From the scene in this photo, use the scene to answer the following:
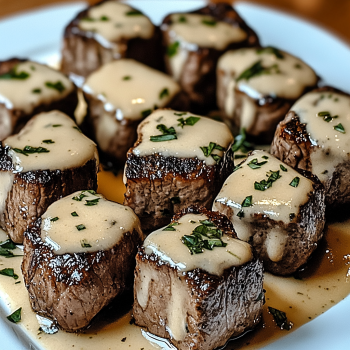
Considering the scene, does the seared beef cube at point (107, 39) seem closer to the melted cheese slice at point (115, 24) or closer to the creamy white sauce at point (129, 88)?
the melted cheese slice at point (115, 24)

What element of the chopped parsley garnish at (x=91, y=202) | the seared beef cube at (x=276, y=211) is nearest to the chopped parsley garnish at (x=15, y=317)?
the chopped parsley garnish at (x=91, y=202)

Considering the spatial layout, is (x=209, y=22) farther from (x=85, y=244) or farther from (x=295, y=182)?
(x=85, y=244)

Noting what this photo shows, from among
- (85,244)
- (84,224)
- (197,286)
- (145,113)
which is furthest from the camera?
(145,113)

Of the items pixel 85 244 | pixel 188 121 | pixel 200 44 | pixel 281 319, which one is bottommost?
pixel 281 319

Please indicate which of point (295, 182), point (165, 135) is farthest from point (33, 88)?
point (295, 182)

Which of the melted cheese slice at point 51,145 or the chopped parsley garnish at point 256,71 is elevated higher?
the chopped parsley garnish at point 256,71

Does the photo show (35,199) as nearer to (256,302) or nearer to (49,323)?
(49,323)
